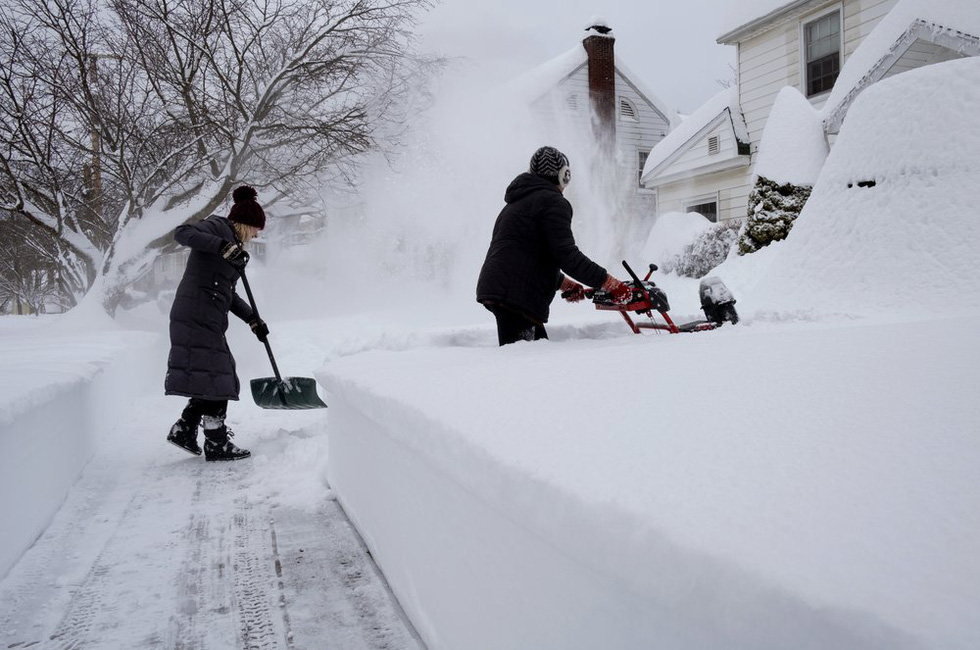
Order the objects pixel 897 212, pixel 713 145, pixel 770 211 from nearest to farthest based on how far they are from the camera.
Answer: pixel 897 212 → pixel 770 211 → pixel 713 145

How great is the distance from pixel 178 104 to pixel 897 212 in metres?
11.2

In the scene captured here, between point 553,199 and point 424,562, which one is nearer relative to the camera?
point 424,562

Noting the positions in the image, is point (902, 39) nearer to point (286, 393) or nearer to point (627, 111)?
point (286, 393)

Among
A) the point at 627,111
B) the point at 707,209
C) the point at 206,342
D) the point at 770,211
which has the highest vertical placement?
the point at 627,111

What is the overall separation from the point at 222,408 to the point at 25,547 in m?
1.58

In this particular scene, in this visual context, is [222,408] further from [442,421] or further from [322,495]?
[442,421]

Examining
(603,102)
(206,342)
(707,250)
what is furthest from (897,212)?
(603,102)

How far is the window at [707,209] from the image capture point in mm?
16156

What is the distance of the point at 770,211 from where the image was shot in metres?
10.5

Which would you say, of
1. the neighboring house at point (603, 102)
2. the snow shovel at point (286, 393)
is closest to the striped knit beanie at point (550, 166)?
the snow shovel at point (286, 393)

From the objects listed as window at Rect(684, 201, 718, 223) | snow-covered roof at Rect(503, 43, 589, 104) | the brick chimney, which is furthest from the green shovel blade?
the brick chimney

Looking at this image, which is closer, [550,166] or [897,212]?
[550,166]

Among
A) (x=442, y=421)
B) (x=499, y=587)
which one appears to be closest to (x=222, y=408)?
(x=442, y=421)

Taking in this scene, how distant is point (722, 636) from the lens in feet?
2.75
